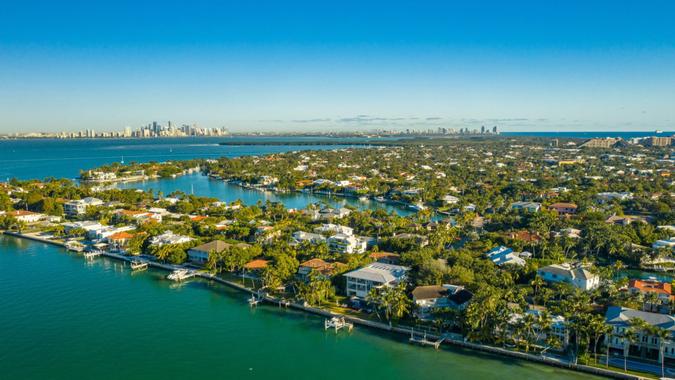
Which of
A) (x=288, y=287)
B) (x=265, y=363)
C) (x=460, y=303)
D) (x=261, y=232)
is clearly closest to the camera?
(x=265, y=363)

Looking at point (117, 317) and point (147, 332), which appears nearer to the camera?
point (147, 332)

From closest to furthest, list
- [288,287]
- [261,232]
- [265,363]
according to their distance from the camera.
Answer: [265,363] < [288,287] < [261,232]

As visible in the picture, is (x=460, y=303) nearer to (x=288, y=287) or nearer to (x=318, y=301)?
(x=318, y=301)

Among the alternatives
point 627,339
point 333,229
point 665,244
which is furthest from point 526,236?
point 627,339

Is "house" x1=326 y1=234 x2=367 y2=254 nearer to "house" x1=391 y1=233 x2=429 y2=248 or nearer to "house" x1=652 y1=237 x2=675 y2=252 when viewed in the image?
"house" x1=391 y1=233 x2=429 y2=248

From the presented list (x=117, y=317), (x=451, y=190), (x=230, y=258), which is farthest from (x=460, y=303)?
(x=451, y=190)

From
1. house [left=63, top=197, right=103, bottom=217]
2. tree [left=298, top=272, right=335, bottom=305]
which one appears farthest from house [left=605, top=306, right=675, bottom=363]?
house [left=63, top=197, right=103, bottom=217]

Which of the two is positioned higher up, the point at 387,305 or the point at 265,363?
the point at 387,305
